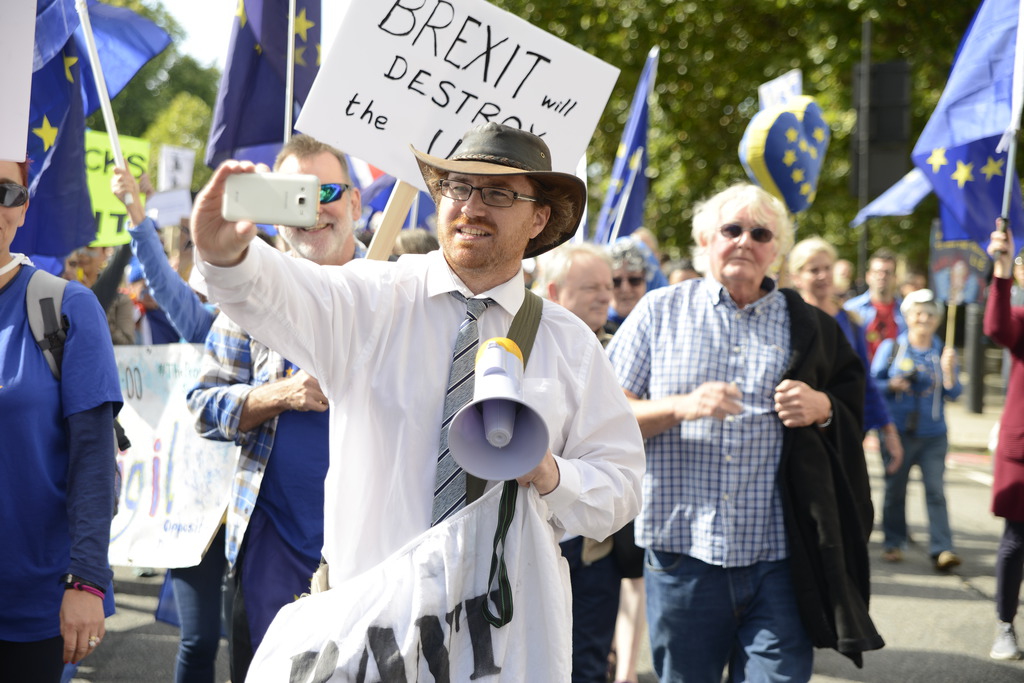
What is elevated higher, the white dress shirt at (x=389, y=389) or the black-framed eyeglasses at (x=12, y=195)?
the black-framed eyeglasses at (x=12, y=195)

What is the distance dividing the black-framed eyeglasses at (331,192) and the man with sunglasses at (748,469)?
1.12 metres

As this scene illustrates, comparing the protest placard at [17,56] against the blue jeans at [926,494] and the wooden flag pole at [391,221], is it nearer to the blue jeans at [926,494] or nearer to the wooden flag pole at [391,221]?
the wooden flag pole at [391,221]

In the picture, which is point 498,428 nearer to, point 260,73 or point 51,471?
point 51,471

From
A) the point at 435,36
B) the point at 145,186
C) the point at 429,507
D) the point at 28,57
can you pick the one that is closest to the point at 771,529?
the point at 429,507

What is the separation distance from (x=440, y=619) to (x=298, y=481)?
1323 millimetres

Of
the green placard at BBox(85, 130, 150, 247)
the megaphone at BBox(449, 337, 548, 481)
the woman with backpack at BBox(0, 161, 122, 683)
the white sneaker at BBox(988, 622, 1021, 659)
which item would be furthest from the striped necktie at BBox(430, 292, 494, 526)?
the white sneaker at BBox(988, 622, 1021, 659)

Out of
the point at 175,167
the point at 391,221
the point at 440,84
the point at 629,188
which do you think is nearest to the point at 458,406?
the point at 391,221

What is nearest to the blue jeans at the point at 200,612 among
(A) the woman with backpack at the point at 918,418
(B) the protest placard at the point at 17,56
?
(B) the protest placard at the point at 17,56

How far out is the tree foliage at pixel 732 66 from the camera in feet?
62.0

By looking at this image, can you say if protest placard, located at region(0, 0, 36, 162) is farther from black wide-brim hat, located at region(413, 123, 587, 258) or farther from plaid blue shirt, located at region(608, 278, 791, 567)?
plaid blue shirt, located at region(608, 278, 791, 567)

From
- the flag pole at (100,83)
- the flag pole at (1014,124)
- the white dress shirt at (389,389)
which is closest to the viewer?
the white dress shirt at (389,389)

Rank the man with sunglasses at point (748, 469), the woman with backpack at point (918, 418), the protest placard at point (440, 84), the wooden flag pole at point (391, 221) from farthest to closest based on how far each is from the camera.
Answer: the woman with backpack at point (918, 418)
the man with sunglasses at point (748, 469)
the protest placard at point (440, 84)
the wooden flag pole at point (391, 221)

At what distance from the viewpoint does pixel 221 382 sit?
145 inches

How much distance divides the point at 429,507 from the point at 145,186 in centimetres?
438
